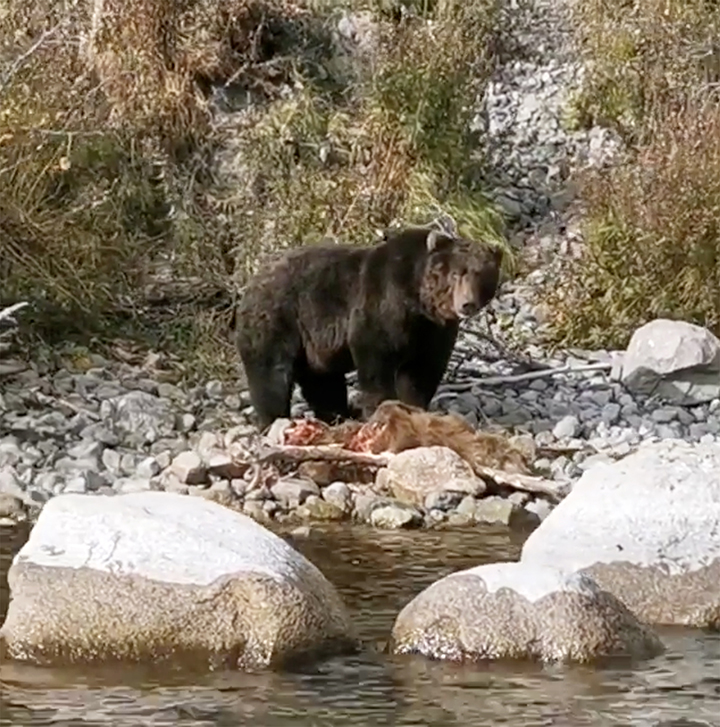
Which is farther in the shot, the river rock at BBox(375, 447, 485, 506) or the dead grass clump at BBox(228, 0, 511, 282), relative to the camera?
the dead grass clump at BBox(228, 0, 511, 282)

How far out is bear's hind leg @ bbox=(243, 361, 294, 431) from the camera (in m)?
11.7

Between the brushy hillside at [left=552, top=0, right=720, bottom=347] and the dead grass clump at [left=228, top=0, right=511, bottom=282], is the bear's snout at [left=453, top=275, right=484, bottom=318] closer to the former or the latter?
the brushy hillside at [left=552, top=0, right=720, bottom=347]

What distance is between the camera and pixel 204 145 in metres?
16.7

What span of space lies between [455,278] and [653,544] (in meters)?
3.97

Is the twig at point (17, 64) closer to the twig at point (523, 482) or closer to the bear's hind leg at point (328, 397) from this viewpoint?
the bear's hind leg at point (328, 397)

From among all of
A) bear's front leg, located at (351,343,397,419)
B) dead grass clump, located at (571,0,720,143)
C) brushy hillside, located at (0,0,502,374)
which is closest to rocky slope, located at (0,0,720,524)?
brushy hillside, located at (0,0,502,374)

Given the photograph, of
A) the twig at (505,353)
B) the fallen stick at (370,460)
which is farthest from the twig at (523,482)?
the twig at (505,353)

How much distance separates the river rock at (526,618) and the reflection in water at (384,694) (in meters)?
0.07

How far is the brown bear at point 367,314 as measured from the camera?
11.3 metres

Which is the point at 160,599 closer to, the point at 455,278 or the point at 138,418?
the point at 455,278

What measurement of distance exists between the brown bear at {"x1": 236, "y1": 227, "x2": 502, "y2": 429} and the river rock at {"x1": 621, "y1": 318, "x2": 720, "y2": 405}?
1.67 m

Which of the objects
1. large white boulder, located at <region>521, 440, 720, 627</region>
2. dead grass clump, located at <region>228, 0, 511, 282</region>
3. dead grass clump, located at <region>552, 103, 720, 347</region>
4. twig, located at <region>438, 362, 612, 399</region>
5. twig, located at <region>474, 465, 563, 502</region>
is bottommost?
large white boulder, located at <region>521, 440, 720, 627</region>

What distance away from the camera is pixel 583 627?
265 inches

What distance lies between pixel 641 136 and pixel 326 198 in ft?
8.85
